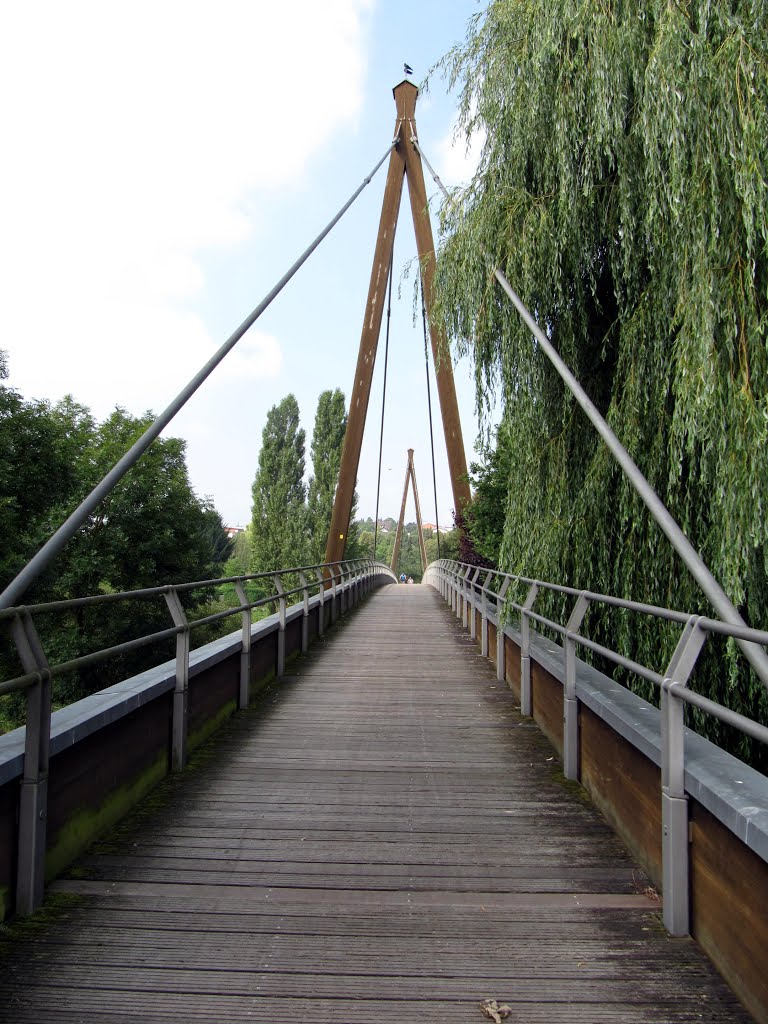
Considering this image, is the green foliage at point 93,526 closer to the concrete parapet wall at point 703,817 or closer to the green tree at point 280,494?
the green tree at point 280,494

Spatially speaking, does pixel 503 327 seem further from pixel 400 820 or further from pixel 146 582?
pixel 146 582

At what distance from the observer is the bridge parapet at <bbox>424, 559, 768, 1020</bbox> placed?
79.0 inches

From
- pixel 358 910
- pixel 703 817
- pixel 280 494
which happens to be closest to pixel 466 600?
pixel 358 910

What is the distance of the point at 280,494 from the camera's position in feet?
139

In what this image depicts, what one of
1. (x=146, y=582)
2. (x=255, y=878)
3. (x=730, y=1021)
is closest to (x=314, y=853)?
(x=255, y=878)

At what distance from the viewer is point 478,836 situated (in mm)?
3307

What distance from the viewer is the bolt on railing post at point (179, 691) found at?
4078 millimetres

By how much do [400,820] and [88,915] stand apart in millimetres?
1459

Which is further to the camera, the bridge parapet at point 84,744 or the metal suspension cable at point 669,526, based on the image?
the metal suspension cable at point 669,526

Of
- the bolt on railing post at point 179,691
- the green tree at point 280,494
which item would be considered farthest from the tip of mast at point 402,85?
the green tree at point 280,494

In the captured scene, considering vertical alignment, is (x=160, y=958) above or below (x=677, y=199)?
below

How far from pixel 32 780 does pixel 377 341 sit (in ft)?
50.3

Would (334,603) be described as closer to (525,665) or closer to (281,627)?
(281,627)

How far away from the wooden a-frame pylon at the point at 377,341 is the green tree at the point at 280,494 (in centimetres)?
2314
